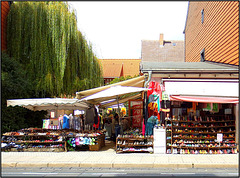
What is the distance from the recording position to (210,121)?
447 inches

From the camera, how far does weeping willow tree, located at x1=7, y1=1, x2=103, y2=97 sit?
16938 millimetres

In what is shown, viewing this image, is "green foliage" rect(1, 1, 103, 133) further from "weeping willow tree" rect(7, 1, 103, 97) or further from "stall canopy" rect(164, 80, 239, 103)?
"stall canopy" rect(164, 80, 239, 103)

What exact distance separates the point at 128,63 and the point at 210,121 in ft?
156

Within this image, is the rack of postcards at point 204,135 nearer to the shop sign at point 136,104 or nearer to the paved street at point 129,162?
the paved street at point 129,162

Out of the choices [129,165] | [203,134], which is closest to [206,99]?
[203,134]

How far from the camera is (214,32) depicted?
17000 millimetres

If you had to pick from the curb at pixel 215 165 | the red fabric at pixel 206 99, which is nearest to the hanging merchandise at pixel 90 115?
the red fabric at pixel 206 99

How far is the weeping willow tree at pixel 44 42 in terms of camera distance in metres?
16.9

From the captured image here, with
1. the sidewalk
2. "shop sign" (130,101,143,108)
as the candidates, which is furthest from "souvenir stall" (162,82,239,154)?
"shop sign" (130,101,143,108)

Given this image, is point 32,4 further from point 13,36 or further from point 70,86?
point 70,86

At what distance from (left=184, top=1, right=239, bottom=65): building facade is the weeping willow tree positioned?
27.5 feet

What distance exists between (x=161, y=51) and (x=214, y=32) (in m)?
33.5

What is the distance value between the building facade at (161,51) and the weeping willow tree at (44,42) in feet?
105

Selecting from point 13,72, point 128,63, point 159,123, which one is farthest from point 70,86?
point 128,63
